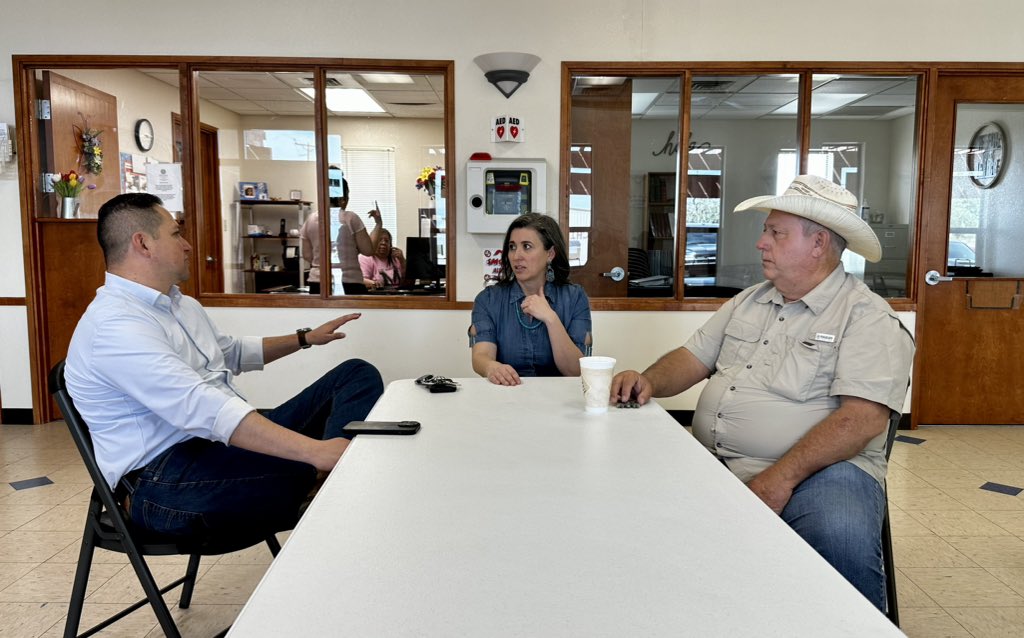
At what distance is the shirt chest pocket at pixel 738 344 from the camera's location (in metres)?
2.07

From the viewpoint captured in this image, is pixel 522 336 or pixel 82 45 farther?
pixel 82 45

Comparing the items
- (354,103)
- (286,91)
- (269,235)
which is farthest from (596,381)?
(269,235)

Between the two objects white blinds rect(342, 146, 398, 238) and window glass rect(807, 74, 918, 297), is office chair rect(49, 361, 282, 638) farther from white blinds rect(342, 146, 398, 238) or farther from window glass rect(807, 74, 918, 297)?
white blinds rect(342, 146, 398, 238)

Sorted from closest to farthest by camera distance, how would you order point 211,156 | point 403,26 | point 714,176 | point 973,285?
point 403,26 < point 973,285 < point 714,176 < point 211,156

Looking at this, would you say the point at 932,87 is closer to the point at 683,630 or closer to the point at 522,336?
the point at 522,336

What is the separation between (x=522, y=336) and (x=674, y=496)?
57.3 inches

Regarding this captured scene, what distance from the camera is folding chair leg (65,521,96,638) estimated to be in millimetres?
1783

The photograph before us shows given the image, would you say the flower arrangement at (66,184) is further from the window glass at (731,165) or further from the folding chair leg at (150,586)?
the window glass at (731,165)

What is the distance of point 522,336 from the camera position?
2.60 meters

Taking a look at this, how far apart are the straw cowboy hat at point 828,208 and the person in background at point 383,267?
3112mm

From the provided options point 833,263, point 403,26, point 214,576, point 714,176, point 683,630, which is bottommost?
point 214,576

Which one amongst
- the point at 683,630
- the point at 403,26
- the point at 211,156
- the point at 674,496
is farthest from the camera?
the point at 211,156

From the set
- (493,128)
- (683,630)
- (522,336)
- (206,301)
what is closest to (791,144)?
(493,128)

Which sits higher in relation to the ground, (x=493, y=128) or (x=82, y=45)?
(x=82, y=45)
